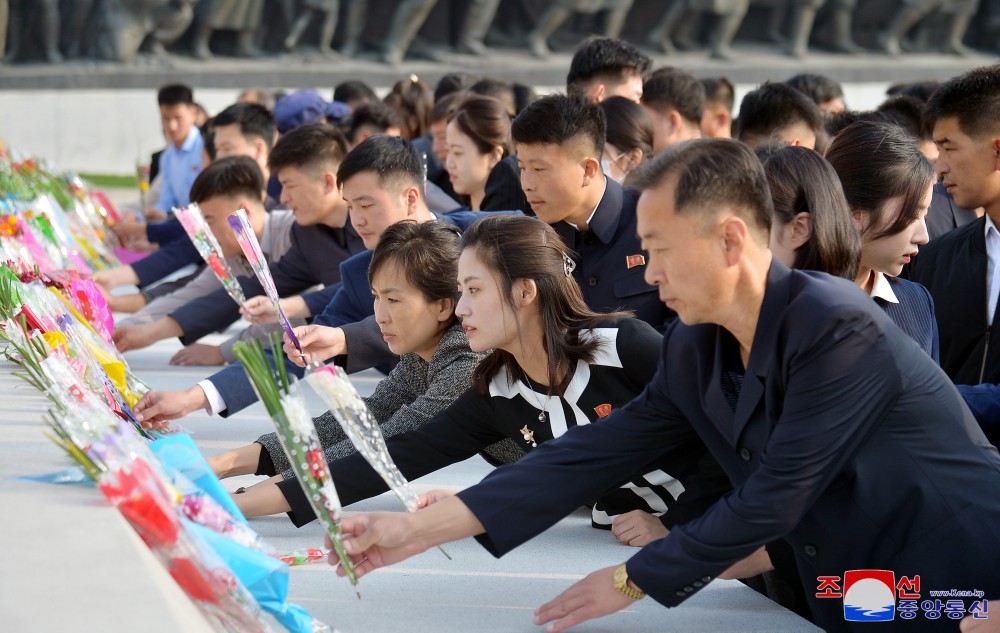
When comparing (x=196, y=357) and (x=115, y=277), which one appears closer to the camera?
(x=196, y=357)

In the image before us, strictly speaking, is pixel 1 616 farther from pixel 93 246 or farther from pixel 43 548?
pixel 93 246

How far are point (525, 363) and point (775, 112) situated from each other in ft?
7.32

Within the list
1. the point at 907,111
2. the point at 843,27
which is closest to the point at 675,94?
the point at 907,111

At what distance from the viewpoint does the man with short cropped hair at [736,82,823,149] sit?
455 cm

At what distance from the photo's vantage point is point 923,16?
15.3 m

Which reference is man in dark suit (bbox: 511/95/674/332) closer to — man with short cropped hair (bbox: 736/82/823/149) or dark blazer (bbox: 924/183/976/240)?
dark blazer (bbox: 924/183/976/240)

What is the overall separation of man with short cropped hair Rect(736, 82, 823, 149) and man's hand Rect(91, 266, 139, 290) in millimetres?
2520

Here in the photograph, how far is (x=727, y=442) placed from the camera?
2062 millimetres

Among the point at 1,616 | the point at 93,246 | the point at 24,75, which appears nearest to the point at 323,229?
the point at 93,246

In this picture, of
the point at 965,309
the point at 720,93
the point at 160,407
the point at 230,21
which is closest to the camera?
the point at 160,407

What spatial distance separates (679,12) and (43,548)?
13631mm

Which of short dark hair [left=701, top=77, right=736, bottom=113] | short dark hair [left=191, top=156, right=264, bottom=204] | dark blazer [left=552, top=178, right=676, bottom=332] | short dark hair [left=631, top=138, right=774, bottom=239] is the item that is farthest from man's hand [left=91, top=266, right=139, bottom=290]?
short dark hair [left=631, top=138, right=774, bottom=239]

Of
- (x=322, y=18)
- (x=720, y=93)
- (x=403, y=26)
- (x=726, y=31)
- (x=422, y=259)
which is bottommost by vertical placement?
(x=726, y=31)

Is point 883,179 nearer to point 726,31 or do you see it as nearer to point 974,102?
point 974,102
